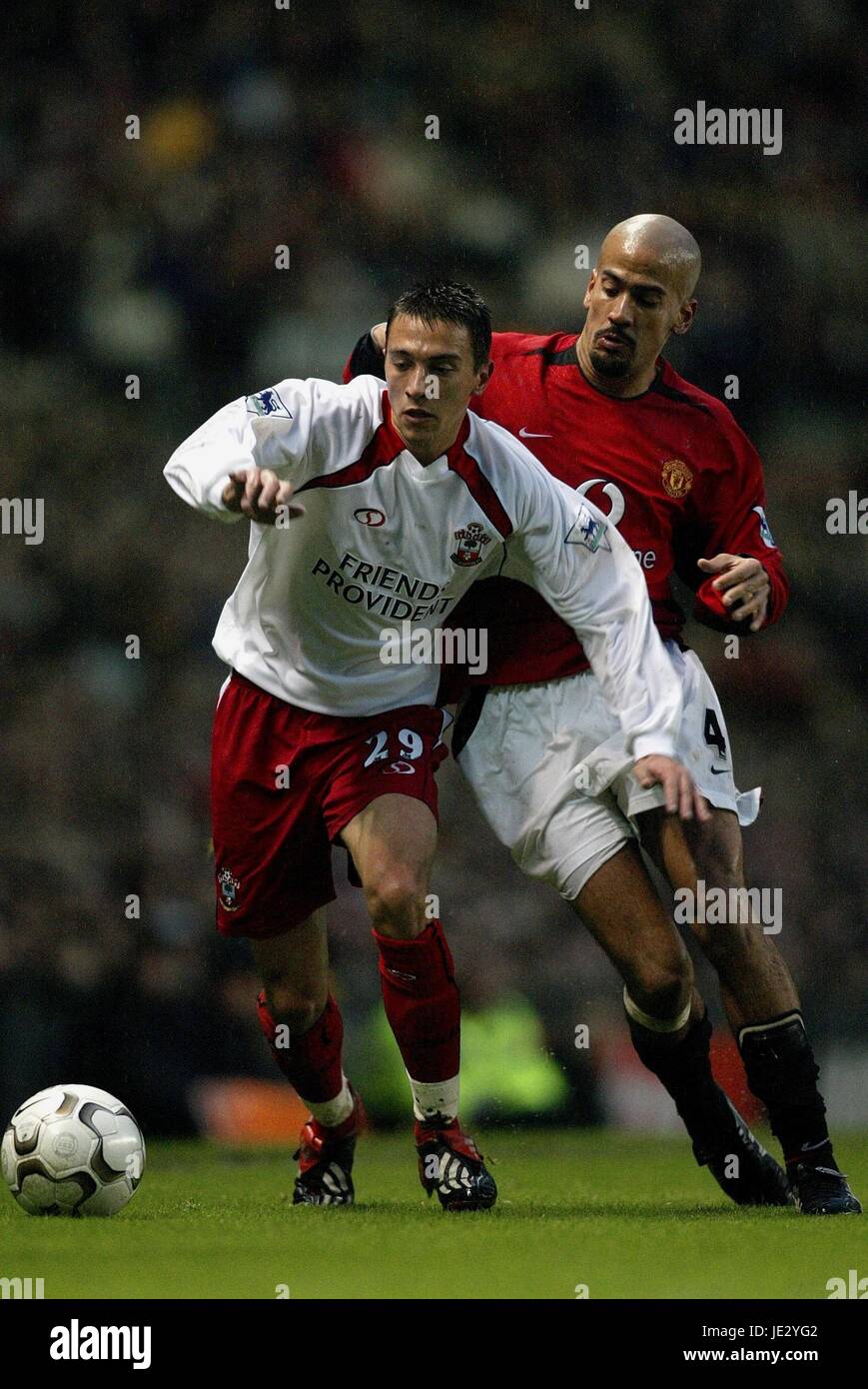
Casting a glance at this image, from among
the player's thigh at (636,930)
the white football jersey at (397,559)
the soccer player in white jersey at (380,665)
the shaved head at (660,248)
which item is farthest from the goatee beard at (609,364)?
the player's thigh at (636,930)

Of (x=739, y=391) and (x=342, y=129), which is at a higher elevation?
(x=342, y=129)

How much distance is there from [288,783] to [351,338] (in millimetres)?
5320

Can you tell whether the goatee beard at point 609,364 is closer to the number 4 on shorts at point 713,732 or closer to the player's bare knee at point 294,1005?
the number 4 on shorts at point 713,732

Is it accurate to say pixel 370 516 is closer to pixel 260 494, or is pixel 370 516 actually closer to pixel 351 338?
pixel 260 494

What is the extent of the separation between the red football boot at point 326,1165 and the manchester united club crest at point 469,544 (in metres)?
1.51

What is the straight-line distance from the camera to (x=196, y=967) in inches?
321

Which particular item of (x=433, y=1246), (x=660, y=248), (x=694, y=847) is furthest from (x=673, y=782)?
(x=660, y=248)

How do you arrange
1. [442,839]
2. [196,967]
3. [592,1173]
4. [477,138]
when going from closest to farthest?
[592,1173] < [196,967] < [442,839] < [477,138]

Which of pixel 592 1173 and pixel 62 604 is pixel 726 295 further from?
pixel 592 1173

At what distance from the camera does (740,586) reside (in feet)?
15.4

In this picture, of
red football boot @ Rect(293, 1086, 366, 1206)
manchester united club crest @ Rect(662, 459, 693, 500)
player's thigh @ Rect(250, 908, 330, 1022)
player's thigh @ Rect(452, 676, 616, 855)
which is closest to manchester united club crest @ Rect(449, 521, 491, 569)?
player's thigh @ Rect(452, 676, 616, 855)

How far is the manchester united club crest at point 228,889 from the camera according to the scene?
192 inches
